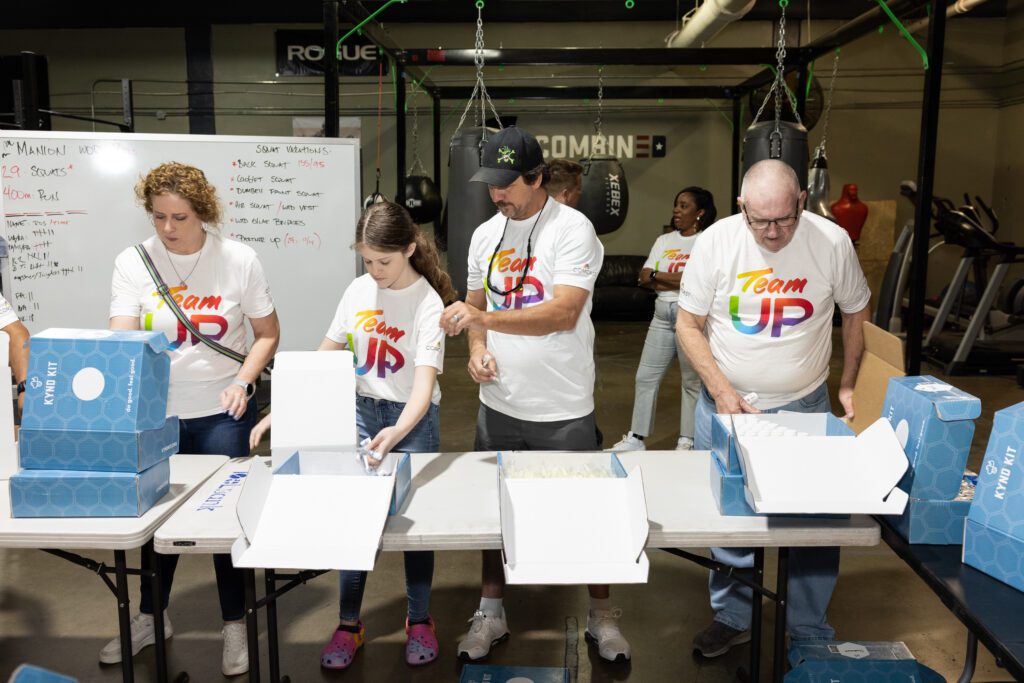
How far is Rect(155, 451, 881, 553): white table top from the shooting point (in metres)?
1.64

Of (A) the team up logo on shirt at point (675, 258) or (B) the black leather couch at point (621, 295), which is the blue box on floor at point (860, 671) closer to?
(A) the team up logo on shirt at point (675, 258)

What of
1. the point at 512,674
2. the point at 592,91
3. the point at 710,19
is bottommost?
the point at 512,674

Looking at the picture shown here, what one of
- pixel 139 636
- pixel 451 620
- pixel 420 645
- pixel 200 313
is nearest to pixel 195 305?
pixel 200 313

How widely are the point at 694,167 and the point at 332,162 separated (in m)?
6.75

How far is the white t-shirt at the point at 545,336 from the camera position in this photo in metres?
2.25

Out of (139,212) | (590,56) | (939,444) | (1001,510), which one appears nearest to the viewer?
(1001,510)

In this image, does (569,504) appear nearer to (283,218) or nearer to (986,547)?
(986,547)

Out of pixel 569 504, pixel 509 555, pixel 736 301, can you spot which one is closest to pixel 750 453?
pixel 569 504

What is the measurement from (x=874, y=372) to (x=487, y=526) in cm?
114

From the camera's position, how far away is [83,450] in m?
1.73

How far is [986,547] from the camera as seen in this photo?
156 centimetres

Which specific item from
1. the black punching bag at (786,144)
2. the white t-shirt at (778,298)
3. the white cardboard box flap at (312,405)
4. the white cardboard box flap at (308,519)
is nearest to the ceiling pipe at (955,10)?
the black punching bag at (786,144)

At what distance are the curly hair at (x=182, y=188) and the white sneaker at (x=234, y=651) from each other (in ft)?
3.60

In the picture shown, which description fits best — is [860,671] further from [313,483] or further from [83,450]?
[83,450]
